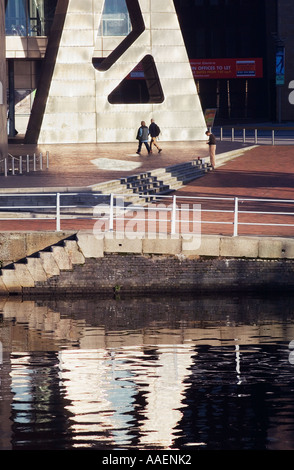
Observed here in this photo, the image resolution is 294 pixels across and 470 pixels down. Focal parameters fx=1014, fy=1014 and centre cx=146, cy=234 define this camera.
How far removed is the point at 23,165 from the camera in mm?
37656

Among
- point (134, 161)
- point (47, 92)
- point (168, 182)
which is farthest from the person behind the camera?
point (47, 92)

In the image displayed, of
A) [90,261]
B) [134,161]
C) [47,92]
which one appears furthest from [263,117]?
[90,261]

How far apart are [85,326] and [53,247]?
3.52 metres

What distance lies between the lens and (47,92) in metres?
46.8

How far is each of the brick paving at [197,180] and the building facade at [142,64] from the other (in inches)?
66.6

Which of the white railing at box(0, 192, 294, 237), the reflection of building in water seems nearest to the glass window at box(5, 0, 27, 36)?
the white railing at box(0, 192, 294, 237)

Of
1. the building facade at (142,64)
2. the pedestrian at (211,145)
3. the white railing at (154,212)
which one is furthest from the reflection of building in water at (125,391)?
the building facade at (142,64)

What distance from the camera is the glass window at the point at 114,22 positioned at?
58.2 m

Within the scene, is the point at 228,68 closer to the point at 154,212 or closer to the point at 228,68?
the point at 228,68

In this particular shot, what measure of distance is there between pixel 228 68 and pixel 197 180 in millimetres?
40426

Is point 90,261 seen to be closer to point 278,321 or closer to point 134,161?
point 278,321

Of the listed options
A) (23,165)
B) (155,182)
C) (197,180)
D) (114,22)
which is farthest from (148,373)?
(114,22)

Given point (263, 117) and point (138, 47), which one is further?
point (263, 117)

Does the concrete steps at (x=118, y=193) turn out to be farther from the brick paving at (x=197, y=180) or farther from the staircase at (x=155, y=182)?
the brick paving at (x=197, y=180)
